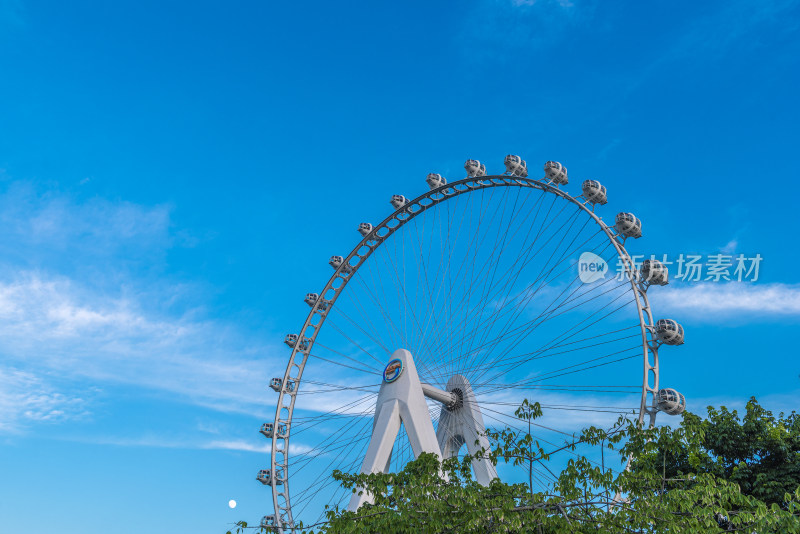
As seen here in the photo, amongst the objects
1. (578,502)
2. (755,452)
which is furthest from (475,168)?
(578,502)

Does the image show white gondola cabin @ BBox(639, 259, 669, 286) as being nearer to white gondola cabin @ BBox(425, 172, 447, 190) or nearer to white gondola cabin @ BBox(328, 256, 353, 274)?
white gondola cabin @ BBox(425, 172, 447, 190)

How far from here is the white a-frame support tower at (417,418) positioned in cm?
2445

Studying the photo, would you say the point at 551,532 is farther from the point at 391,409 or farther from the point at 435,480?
the point at 391,409

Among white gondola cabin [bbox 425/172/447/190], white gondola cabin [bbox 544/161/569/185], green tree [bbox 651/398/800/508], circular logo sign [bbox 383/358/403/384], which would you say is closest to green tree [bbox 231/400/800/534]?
green tree [bbox 651/398/800/508]

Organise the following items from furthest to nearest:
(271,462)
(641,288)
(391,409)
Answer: (271,462) < (391,409) < (641,288)

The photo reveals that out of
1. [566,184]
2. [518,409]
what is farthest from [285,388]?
[518,409]

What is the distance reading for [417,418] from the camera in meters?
25.0

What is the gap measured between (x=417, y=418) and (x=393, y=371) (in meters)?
2.38

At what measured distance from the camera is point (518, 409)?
14320 mm

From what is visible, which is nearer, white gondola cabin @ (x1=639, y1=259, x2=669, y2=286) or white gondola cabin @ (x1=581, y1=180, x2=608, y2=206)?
white gondola cabin @ (x1=639, y1=259, x2=669, y2=286)

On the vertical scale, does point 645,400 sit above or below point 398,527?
above

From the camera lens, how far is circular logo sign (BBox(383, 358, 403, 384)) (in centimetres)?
2645

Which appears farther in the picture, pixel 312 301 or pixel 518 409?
pixel 312 301

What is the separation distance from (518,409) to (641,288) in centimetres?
959
